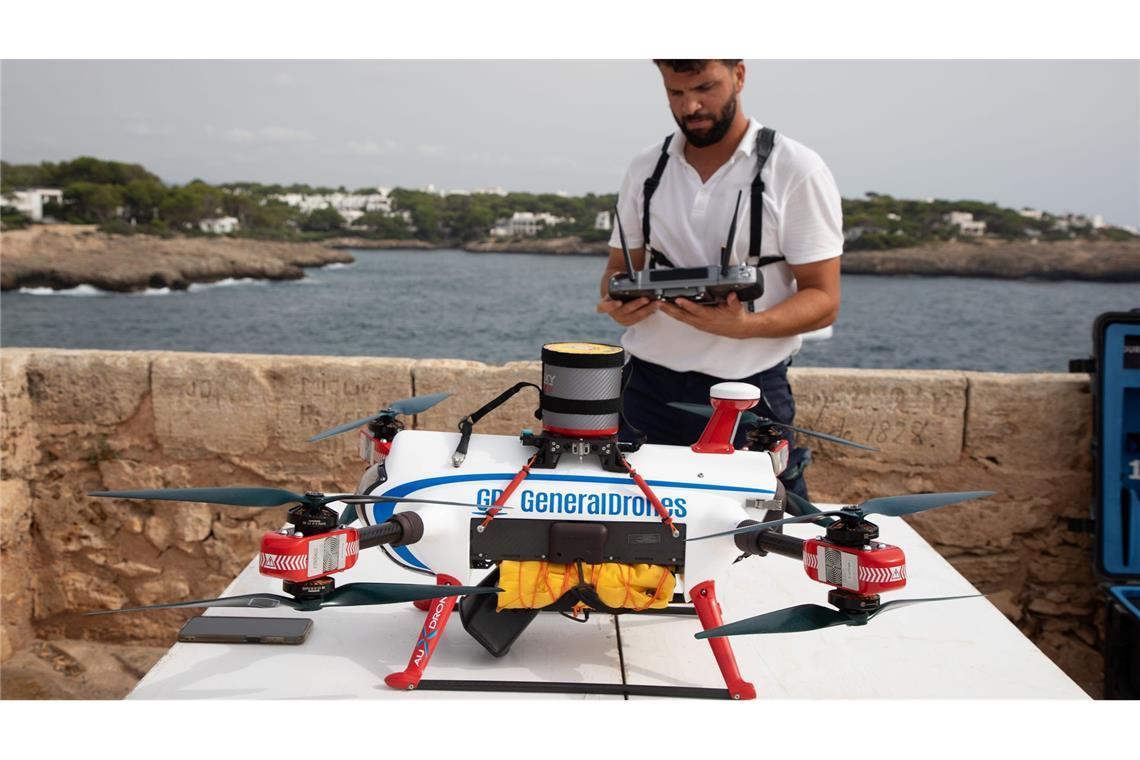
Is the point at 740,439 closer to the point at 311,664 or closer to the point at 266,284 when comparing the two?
the point at 311,664

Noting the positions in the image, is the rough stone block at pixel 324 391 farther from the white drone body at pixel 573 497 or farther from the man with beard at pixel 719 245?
the white drone body at pixel 573 497

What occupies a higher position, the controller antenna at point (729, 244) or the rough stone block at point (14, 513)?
the controller antenna at point (729, 244)

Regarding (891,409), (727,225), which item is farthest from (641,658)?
(891,409)

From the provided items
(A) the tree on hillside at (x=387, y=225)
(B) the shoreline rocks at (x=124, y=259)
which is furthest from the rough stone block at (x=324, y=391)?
(B) the shoreline rocks at (x=124, y=259)

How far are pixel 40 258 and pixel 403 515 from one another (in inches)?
2520

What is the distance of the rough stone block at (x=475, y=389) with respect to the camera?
366cm

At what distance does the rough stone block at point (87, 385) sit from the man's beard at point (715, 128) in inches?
94.0

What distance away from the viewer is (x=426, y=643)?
1.85m

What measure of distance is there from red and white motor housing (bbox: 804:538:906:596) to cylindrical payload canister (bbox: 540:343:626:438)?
50 centimetres

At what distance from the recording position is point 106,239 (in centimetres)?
5312

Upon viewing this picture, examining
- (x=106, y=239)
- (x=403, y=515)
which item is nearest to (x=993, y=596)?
(x=403, y=515)


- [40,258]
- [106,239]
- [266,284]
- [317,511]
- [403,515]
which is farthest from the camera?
[266,284]

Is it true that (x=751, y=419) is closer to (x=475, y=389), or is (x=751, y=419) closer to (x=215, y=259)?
(x=475, y=389)

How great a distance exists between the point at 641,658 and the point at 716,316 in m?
0.84
